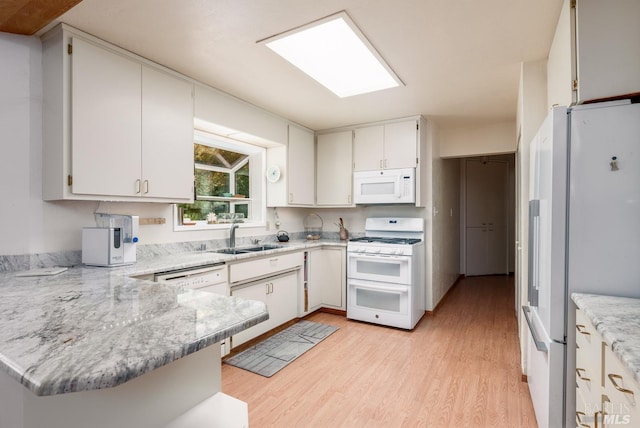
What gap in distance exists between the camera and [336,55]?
88.9 inches

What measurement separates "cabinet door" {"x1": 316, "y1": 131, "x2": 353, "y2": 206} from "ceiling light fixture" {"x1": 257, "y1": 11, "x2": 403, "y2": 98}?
4.13ft

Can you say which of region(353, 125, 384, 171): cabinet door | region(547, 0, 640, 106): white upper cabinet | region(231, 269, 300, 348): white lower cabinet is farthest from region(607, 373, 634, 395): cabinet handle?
region(353, 125, 384, 171): cabinet door

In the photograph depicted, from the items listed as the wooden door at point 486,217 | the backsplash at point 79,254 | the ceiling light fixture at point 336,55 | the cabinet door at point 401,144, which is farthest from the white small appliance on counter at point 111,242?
the wooden door at point 486,217

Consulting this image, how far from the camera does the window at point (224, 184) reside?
3.13m

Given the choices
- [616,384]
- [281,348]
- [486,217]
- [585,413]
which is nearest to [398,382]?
[281,348]

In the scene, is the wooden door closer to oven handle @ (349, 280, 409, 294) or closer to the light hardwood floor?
the light hardwood floor

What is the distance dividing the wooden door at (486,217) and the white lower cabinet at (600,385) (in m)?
5.15

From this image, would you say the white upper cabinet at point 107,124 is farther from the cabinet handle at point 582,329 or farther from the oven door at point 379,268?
the cabinet handle at point 582,329

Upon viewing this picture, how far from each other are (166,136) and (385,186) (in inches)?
95.0

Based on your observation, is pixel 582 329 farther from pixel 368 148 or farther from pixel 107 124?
pixel 368 148

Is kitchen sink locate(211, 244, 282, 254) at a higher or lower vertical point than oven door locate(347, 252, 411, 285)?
higher

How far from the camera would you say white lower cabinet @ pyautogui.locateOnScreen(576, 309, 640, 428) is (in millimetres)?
861

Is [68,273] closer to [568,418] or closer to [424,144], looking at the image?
[568,418]

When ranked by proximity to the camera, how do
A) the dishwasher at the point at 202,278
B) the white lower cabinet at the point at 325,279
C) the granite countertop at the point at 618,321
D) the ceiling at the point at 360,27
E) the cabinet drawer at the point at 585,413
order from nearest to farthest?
1. the granite countertop at the point at 618,321
2. the cabinet drawer at the point at 585,413
3. the ceiling at the point at 360,27
4. the dishwasher at the point at 202,278
5. the white lower cabinet at the point at 325,279
